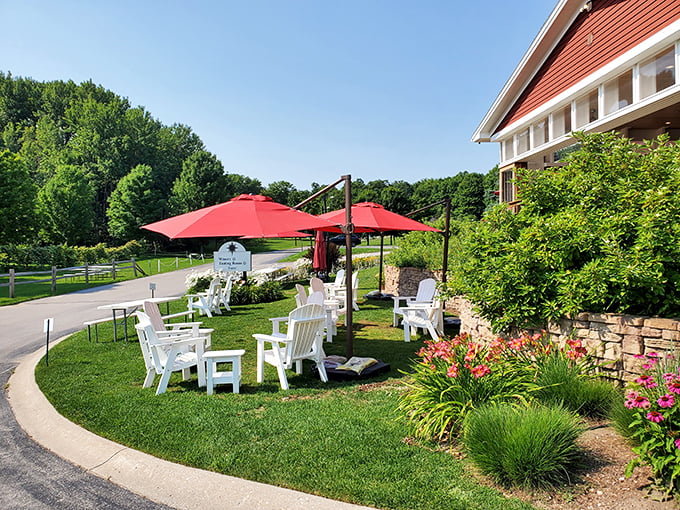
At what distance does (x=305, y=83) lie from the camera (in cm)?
1933

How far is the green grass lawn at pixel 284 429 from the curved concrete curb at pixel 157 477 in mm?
95

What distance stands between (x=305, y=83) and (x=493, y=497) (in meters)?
18.7

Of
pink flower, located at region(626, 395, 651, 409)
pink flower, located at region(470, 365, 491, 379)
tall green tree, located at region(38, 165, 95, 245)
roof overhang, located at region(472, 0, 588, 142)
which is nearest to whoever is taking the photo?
pink flower, located at region(626, 395, 651, 409)

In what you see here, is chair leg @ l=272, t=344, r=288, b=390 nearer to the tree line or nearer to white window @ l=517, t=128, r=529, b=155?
white window @ l=517, t=128, r=529, b=155

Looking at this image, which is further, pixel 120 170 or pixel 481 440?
pixel 120 170

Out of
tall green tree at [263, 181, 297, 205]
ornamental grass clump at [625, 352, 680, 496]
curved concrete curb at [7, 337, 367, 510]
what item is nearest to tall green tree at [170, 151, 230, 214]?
tall green tree at [263, 181, 297, 205]

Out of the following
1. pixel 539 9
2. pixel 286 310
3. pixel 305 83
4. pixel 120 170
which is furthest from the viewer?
pixel 120 170

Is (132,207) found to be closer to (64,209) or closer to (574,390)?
(64,209)

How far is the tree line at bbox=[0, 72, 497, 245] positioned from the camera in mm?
40116

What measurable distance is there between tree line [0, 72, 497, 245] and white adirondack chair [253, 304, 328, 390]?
3223 centimetres

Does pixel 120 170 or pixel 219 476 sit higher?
pixel 120 170

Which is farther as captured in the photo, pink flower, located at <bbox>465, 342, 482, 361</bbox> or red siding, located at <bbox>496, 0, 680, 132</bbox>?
red siding, located at <bbox>496, 0, 680, 132</bbox>

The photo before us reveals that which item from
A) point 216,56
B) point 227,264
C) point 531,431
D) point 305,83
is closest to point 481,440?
point 531,431

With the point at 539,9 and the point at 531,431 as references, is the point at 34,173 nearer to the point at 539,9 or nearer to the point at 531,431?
the point at 539,9
